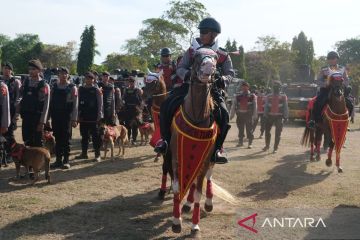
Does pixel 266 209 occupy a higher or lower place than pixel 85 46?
lower

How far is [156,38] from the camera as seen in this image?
186 feet

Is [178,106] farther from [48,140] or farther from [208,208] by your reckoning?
[48,140]

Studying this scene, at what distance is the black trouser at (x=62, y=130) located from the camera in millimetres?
10211

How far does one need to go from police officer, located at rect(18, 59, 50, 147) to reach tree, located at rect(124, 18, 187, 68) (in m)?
43.0

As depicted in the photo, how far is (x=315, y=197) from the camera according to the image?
27.8ft

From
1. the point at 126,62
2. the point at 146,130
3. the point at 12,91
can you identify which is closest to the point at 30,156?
the point at 12,91

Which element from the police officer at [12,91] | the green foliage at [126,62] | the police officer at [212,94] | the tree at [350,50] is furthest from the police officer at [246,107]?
the tree at [350,50]

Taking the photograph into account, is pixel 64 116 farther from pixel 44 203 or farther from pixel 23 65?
pixel 23 65

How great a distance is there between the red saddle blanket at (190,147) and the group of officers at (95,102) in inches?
16.0

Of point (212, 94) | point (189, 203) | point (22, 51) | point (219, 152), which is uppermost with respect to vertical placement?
point (22, 51)

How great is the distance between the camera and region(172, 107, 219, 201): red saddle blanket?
5930 millimetres

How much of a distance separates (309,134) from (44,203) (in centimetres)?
949

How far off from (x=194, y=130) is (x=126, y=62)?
6345cm

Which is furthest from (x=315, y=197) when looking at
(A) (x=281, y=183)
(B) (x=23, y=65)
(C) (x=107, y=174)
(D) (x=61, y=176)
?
(B) (x=23, y=65)
